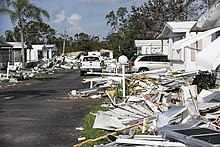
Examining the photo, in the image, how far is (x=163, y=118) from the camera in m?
10.5

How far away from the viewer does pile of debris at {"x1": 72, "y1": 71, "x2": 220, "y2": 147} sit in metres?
7.94

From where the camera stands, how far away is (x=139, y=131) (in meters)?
10.4

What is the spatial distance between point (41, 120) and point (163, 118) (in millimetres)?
4219

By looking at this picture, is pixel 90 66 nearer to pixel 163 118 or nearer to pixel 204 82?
pixel 204 82

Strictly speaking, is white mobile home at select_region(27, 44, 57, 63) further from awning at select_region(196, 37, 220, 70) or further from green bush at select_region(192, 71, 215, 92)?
awning at select_region(196, 37, 220, 70)

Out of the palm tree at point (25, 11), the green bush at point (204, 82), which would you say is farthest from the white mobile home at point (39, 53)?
the green bush at point (204, 82)

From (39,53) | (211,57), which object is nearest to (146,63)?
(211,57)

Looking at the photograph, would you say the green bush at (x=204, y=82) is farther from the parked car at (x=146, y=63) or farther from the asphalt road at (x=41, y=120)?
the parked car at (x=146, y=63)

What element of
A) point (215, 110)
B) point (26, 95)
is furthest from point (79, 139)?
point (26, 95)

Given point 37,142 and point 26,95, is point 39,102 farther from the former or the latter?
point 37,142

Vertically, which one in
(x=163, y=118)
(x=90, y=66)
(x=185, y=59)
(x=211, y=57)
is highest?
(x=211, y=57)

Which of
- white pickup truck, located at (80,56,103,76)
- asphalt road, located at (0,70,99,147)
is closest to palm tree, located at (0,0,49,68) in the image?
white pickup truck, located at (80,56,103,76)

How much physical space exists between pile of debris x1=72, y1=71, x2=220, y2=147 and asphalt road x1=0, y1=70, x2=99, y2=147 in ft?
3.10

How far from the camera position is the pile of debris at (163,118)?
7.94m
